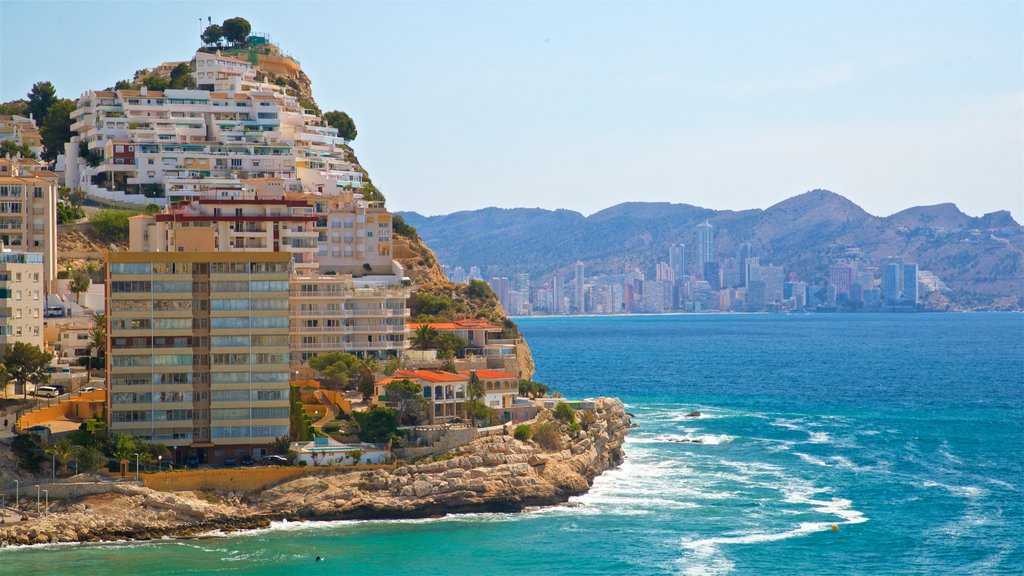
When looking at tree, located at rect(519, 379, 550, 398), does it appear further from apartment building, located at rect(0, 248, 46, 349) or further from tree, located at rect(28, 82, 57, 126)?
tree, located at rect(28, 82, 57, 126)

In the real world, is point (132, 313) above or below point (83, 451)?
above

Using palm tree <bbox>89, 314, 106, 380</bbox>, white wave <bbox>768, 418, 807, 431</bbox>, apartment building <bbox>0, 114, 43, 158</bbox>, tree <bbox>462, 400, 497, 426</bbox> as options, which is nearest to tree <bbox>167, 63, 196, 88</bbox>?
apartment building <bbox>0, 114, 43, 158</bbox>

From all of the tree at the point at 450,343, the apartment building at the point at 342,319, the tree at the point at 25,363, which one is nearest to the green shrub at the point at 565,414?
the tree at the point at 450,343

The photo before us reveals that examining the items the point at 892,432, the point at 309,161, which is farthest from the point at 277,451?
the point at 309,161

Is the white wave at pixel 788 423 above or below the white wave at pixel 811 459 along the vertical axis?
above

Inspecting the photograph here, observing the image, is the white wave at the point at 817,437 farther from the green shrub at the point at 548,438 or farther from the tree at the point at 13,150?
the tree at the point at 13,150

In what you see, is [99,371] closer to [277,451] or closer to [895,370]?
[277,451]
